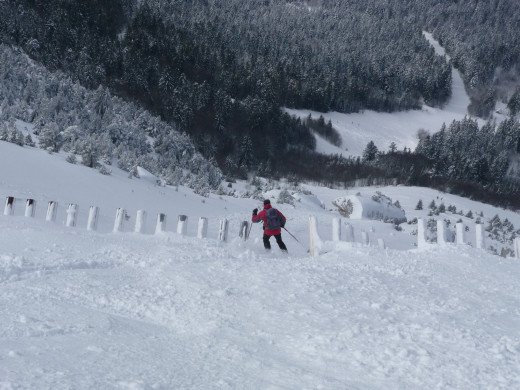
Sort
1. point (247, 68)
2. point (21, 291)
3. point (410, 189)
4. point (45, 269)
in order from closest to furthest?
point (21, 291)
point (45, 269)
point (410, 189)
point (247, 68)

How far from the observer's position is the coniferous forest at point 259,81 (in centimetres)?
4403

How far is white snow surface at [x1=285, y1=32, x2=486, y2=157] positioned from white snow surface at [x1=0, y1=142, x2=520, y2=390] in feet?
194

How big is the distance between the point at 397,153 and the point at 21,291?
6576 centimetres

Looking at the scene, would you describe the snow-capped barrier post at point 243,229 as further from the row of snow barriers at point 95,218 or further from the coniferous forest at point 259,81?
the coniferous forest at point 259,81

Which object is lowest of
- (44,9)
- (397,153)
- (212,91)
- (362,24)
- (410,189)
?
(410,189)

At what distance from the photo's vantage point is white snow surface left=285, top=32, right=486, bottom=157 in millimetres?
68625

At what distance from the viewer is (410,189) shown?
4556cm

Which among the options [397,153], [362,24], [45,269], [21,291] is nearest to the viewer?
[21,291]

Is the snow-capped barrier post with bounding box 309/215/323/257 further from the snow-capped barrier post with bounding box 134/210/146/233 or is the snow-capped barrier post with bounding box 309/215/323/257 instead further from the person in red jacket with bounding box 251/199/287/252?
the snow-capped barrier post with bounding box 134/210/146/233

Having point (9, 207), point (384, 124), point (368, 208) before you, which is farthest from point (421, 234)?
point (384, 124)

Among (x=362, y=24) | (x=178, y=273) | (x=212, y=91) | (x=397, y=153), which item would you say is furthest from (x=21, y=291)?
(x=362, y=24)

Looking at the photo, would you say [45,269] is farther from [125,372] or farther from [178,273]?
[125,372]

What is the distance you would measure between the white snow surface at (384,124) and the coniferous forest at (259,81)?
217 cm

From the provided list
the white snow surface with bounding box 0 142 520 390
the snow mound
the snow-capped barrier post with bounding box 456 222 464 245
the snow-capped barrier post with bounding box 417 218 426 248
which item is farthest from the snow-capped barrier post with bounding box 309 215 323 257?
the snow mound
